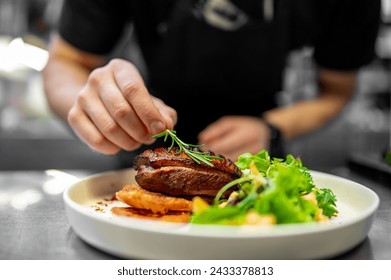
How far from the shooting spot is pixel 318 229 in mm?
709

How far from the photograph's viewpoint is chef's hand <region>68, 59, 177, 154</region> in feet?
3.50

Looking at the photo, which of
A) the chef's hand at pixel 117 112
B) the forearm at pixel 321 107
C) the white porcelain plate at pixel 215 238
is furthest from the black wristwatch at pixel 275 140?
the white porcelain plate at pixel 215 238

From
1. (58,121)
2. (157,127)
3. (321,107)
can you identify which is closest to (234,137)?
(157,127)

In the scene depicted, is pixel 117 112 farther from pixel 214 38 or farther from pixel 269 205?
pixel 214 38

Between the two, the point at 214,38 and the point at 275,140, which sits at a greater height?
the point at 214,38

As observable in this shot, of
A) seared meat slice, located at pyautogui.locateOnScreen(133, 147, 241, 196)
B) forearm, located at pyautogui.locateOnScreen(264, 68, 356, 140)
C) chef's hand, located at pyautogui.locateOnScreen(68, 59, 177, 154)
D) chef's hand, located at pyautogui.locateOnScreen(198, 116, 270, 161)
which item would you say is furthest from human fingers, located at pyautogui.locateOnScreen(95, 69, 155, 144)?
forearm, located at pyautogui.locateOnScreen(264, 68, 356, 140)

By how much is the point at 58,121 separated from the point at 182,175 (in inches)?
115

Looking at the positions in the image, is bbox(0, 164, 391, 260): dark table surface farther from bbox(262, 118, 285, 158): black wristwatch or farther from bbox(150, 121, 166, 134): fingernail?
bbox(262, 118, 285, 158): black wristwatch

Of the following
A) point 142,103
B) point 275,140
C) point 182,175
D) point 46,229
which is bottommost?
point 275,140

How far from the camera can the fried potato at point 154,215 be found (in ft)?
2.86

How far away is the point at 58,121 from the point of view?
3.68 meters

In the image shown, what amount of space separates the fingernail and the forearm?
1.07 meters

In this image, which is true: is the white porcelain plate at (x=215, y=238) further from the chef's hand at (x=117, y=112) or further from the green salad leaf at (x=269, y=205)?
the chef's hand at (x=117, y=112)
